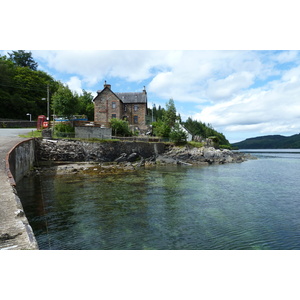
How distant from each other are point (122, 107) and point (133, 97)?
4842 millimetres

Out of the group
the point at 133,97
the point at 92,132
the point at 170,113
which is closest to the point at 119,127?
the point at 92,132

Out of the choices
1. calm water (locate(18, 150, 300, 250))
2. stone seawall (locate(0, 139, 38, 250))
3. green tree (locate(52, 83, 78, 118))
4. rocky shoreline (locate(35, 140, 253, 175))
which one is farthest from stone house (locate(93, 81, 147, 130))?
stone seawall (locate(0, 139, 38, 250))

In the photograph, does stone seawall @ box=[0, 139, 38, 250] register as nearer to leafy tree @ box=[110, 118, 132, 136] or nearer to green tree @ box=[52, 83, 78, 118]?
→ green tree @ box=[52, 83, 78, 118]

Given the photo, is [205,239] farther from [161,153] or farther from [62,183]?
[161,153]

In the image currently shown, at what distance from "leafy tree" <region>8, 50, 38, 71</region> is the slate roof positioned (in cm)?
4839

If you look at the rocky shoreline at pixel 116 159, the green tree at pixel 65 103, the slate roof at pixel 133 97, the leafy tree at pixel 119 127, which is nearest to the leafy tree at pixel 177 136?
the rocky shoreline at pixel 116 159

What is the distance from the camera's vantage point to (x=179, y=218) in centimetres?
1220

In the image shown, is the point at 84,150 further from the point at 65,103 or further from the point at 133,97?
the point at 133,97

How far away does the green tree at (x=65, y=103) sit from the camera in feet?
130

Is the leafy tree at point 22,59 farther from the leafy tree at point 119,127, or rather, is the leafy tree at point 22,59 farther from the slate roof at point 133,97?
Result: the leafy tree at point 119,127

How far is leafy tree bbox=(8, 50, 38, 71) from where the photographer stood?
83.0m

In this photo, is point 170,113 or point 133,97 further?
point 170,113

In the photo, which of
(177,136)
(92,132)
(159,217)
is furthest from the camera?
(177,136)

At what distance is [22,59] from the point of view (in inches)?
3339
